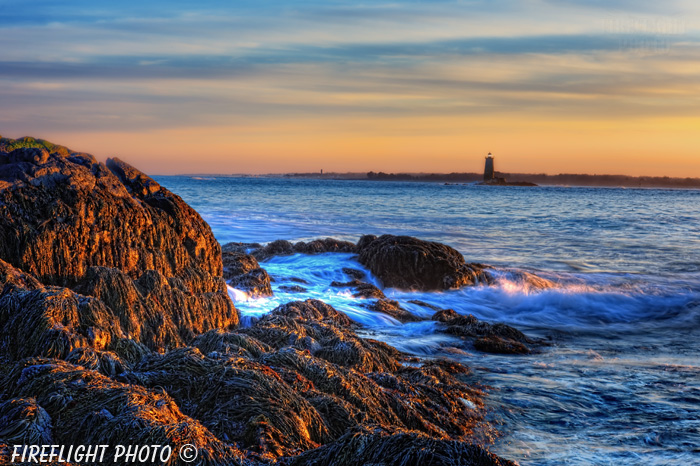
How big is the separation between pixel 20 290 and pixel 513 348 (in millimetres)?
6653

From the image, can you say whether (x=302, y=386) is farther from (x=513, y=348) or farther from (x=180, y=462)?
(x=513, y=348)

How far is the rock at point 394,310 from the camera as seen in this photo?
10547 millimetres

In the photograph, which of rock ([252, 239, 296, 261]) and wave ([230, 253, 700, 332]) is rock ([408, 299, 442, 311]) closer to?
wave ([230, 253, 700, 332])

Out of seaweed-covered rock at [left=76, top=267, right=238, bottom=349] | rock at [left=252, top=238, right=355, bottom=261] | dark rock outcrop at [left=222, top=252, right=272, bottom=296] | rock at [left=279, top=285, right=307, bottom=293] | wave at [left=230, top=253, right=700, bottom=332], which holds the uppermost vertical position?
seaweed-covered rock at [left=76, top=267, right=238, bottom=349]

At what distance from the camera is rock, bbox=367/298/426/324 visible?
415 inches

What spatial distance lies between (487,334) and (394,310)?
2000 mm

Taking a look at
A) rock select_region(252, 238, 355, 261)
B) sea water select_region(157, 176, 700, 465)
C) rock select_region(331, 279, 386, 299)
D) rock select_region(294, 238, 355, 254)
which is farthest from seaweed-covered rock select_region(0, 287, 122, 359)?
rock select_region(294, 238, 355, 254)

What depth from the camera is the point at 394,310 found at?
35.5 feet

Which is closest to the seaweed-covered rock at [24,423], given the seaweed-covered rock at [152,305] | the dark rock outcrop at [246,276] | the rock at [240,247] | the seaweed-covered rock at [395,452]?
the seaweed-covered rock at [395,452]

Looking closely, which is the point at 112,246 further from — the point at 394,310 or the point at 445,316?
the point at 445,316

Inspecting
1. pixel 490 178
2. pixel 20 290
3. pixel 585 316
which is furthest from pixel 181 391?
pixel 490 178

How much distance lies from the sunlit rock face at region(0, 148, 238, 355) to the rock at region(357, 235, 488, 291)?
659 centimetres

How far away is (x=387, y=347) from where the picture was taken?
7.54 m

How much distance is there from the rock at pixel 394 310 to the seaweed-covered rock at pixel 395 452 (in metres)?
7.26
